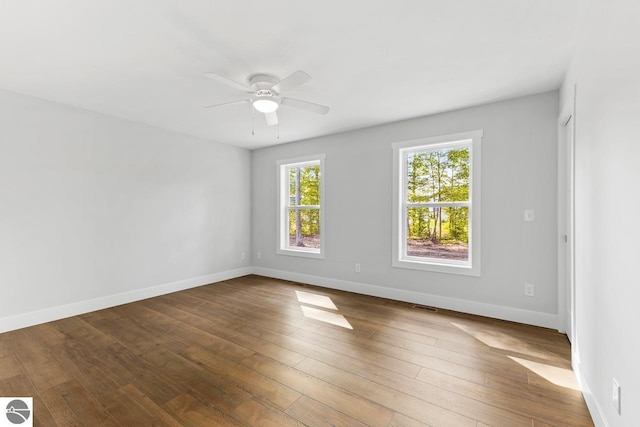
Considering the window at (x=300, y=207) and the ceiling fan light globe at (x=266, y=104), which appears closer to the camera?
the ceiling fan light globe at (x=266, y=104)

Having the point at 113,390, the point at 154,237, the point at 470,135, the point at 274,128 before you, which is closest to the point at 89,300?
the point at 154,237

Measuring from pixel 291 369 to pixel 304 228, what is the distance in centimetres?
310

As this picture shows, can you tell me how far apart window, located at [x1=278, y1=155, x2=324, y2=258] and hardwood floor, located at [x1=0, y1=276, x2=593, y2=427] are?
66.8 inches

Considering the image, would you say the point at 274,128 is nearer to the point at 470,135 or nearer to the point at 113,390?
the point at 470,135

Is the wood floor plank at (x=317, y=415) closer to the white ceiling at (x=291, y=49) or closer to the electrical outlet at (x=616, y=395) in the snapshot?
the electrical outlet at (x=616, y=395)

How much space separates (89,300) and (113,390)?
6.99 feet

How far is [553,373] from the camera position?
2180 mm

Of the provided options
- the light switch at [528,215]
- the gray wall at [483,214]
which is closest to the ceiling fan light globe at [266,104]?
the gray wall at [483,214]

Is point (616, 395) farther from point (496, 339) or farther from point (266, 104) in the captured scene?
point (266, 104)

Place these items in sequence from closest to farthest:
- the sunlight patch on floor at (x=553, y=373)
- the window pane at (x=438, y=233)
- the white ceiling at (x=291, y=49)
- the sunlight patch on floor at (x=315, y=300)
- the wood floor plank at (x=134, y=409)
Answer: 1. the wood floor plank at (x=134, y=409)
2. the white ceiling at (x=291, y=49)
3. the sunlight patch on floor at (x=553, y=373)
4. the window pane at (x=438, y=233)
5. the sunlight patch on floor at (x=315, y=300)

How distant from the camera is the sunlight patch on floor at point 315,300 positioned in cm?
377

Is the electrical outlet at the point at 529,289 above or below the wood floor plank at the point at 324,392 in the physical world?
above

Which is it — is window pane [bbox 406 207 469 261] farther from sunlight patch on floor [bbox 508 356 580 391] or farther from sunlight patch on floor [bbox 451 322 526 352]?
sunlight patch on floor [bbox 508 356 580 391]

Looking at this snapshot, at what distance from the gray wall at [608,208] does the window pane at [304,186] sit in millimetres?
3495
